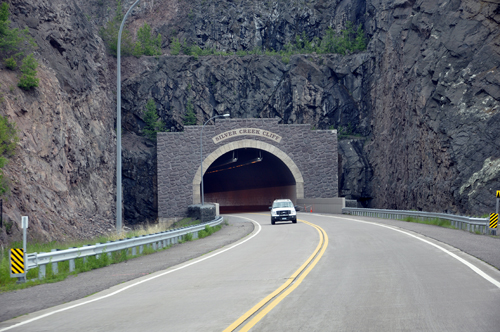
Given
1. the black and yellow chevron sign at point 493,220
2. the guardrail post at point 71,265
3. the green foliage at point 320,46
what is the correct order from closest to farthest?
1. the guardrail post at point 71,265
2. the black and yellow chevron sign at point 493,220
3. the green foliage at point 320,46

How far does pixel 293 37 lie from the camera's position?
6994 cm

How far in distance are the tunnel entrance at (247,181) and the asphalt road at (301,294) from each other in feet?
133

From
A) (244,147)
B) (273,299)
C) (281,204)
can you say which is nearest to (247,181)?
(244,147)

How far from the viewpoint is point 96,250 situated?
14719mm

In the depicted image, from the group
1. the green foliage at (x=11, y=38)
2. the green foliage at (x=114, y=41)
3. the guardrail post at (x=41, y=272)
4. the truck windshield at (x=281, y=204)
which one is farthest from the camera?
the green foliage at (x=114, y=41)

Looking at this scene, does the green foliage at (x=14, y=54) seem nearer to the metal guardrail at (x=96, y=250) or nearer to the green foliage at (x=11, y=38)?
the green foliage at (x=11, y=38)

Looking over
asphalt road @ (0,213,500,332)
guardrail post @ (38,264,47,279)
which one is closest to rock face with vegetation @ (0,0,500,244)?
guardrail post @ (38,264,47,279)

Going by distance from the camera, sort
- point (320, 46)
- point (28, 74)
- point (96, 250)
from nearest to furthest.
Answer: point (96, 250), point (28, 74), point (320, 46)

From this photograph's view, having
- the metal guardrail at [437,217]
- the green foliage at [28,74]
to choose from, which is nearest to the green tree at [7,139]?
the green foliage at [28,74]

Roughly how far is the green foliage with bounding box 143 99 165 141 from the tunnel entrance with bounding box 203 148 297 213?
27.1 feet

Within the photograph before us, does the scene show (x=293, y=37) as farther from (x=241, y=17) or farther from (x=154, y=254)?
(x=154, y=254)

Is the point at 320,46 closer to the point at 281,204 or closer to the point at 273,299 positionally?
the point at 281,204

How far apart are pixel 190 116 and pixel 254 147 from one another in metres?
9.94

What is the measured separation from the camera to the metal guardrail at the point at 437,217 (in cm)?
2172
